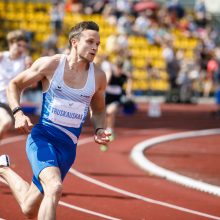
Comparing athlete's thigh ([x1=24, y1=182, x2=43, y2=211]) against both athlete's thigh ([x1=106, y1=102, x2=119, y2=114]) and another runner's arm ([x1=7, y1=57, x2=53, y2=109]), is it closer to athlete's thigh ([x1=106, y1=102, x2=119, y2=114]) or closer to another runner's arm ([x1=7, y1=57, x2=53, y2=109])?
another runner's arm ([x1=7, y1=57, x2=53, y2=109])

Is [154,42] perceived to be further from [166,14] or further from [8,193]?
[8,193]

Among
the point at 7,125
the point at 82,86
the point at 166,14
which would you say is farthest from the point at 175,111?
the point at 82,86

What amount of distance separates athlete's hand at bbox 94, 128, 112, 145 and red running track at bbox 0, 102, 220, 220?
155 cm

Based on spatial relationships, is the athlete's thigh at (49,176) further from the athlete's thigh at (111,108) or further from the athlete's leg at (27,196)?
the athlete's thigh at (111,108)

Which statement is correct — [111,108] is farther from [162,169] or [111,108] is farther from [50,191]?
[50,191]

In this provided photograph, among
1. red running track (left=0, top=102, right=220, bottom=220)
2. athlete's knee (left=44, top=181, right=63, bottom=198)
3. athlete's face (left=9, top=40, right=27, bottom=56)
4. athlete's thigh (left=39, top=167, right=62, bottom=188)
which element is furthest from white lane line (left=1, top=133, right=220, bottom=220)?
athlete's knee (left=44, top=181, right=63, bottom=198)

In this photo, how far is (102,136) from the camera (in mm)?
7008

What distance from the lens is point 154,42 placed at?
Answer: 3331 centimetres

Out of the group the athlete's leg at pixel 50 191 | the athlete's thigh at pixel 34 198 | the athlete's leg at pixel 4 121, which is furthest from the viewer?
the athlete's leg at pixel 4 121

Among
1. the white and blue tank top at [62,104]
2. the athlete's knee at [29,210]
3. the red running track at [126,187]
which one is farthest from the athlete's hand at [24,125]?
the red running track at [126,187]

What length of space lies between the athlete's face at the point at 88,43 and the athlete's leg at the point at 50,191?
3.52ft

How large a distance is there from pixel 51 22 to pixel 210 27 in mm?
9856

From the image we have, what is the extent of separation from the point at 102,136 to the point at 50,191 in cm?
98

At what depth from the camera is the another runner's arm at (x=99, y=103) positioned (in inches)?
280
